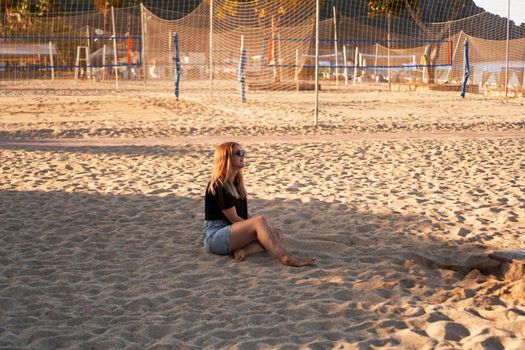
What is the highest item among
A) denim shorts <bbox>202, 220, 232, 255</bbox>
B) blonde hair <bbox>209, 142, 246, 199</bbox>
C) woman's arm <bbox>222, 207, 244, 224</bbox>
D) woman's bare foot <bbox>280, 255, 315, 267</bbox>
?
blonde hair <bbox>209, 142, 246, 199</bbox>

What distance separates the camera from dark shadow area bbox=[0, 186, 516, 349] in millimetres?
3854

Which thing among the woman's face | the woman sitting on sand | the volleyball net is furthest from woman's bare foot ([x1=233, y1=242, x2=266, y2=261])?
the volleyball net

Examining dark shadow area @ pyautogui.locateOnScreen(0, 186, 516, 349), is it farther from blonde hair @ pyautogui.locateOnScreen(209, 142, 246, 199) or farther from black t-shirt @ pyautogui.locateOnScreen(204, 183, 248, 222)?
blonde hair @ pyautogui.locateOnScreen(209, 142, 246, 199)

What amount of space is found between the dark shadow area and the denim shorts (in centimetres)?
7

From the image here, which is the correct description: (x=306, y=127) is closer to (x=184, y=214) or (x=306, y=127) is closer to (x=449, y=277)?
(x=184, y=214)

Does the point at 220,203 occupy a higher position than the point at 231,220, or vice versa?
the point at 220,203

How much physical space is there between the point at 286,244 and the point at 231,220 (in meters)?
0.49

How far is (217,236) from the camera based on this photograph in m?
5.23

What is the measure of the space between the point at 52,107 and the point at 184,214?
12.6 metres

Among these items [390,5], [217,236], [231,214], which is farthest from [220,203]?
[390,5]

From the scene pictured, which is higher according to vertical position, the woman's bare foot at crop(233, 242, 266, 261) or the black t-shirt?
the black t-shirt

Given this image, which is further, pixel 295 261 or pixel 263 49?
pixel 263 49

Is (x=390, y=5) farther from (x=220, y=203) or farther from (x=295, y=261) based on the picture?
(x=295, y=261)

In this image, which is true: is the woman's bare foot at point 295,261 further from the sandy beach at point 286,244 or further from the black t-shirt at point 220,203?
the black t-shirt at point 220,203
